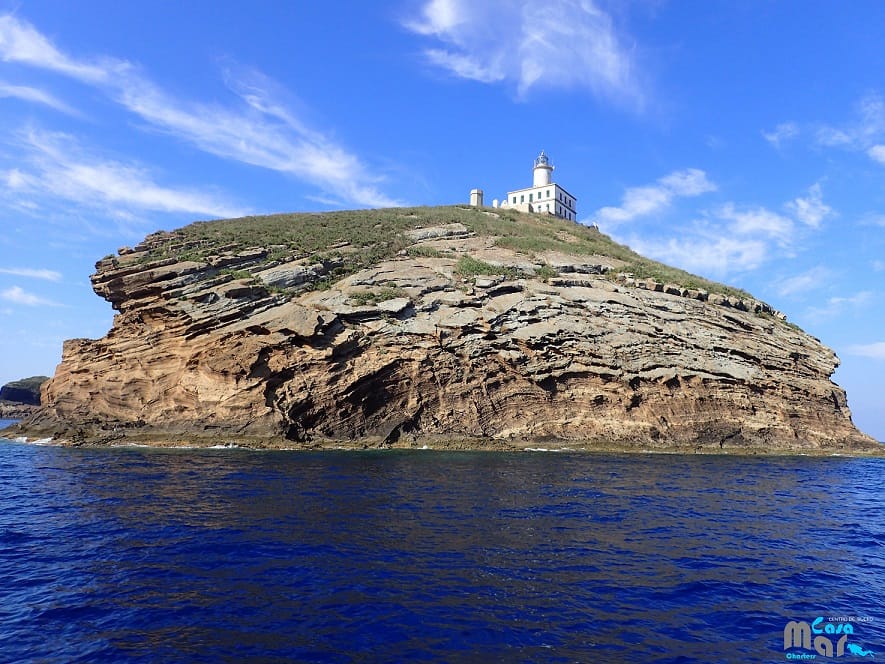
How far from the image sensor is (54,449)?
3559 cm

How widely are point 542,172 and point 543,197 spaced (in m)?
5.73

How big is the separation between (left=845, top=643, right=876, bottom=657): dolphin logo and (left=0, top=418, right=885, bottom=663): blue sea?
0.69 ft

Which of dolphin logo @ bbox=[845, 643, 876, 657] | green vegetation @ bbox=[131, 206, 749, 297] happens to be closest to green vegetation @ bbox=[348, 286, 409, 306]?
green vegetation @ bbox=[131, 206, 749, 297]

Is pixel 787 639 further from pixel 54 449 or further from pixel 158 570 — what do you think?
pixel 54 449

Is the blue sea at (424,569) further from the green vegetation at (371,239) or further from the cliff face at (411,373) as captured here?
the green vegetation at (371,239)

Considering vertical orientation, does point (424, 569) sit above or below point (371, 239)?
below

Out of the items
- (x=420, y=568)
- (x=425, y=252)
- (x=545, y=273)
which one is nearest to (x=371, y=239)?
(x=425, y=252)

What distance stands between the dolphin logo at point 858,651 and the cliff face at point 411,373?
31.1 meters

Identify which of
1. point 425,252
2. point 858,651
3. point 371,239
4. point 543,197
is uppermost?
point 543,197

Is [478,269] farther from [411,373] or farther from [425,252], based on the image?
[411,373]

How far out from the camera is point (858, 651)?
9.30 metres

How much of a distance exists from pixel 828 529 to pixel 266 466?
25.1 metres

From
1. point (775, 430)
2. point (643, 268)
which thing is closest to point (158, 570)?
point (775, 430)

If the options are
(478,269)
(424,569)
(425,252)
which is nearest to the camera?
(424,569)
